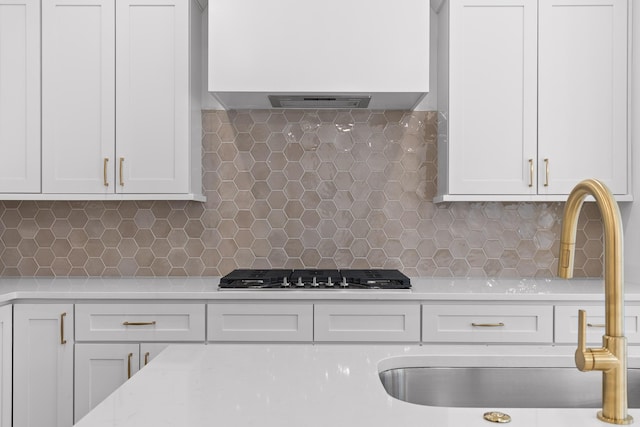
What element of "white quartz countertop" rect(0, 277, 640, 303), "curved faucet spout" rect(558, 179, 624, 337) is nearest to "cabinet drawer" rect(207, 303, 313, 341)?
"white quartz countertop" rect(0, 277, 640, 303)

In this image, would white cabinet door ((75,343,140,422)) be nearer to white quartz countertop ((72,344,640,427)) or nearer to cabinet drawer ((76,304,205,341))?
cabinet drawer ((76,304,205,341))

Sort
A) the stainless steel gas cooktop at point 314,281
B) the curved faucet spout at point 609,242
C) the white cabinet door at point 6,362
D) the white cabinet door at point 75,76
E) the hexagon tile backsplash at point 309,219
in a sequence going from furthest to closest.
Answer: the hexagon tile backsplash at point 309,219 → the white cabinet door at point 75,76 → the stainless steel gas cooktop at point 314,281 → the white cabinet door at point 6,362 → the curved faucet spout at point 609,242

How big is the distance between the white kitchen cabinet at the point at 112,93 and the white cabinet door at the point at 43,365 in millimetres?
632

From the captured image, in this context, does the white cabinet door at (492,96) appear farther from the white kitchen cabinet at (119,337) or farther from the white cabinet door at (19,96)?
the white cabinet door at (19,96)

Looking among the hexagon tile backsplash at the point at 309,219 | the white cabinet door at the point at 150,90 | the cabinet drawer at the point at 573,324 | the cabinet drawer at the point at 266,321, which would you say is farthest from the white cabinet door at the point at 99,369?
the cabinet drawer at the point at 573,324

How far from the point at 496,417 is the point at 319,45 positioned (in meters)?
2.12

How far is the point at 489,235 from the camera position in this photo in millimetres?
3119

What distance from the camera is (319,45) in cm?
259

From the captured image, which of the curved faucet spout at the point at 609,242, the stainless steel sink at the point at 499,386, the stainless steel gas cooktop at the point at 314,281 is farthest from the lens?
the stainless steel gas cooktop at the point at 314,281

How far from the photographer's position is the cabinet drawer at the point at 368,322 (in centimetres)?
248

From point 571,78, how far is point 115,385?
8.95ft

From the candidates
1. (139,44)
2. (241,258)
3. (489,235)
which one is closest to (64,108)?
(139,44)

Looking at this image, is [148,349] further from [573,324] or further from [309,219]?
[573,324]

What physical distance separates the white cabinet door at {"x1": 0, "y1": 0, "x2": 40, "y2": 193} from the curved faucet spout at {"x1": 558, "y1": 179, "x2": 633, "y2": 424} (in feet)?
8.75
